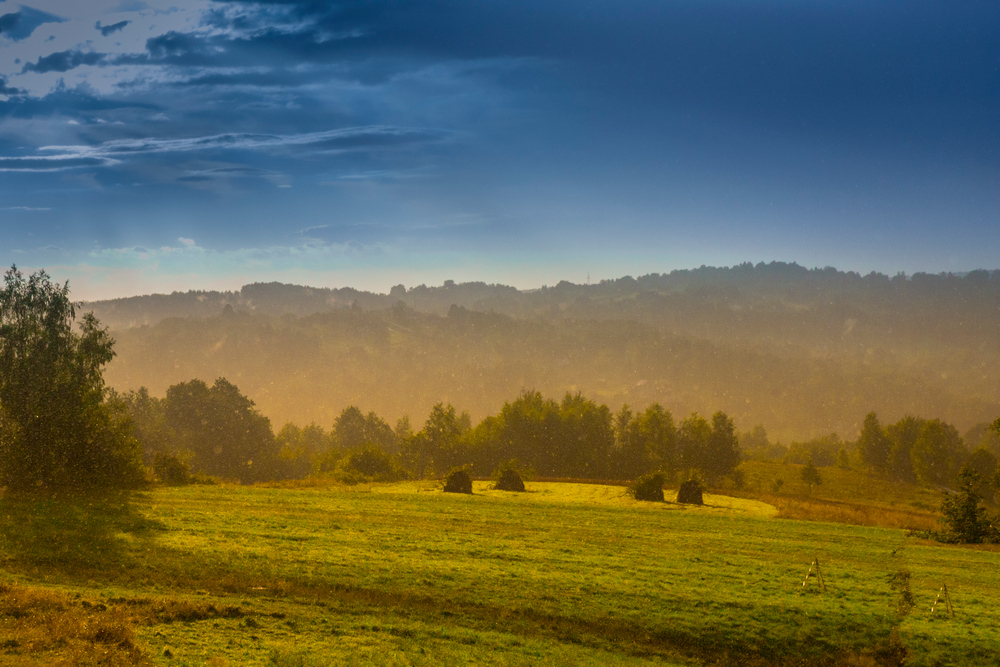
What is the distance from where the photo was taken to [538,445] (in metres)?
126

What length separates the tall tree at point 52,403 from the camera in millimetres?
44094

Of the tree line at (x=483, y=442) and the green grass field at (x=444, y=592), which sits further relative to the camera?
the tree line at (x=483, y=442)

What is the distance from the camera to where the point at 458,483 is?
65000 millimetres

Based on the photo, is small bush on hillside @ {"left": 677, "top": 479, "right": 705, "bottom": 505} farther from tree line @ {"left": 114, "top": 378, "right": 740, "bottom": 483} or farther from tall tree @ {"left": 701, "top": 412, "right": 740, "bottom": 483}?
tall tree @ {"left": 701, "top": 412, "right": 740, "bottom": 483}

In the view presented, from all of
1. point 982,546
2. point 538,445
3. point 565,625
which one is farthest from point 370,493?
point 538,445

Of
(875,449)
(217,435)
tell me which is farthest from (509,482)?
(875,449)

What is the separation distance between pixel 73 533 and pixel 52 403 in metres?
20.6

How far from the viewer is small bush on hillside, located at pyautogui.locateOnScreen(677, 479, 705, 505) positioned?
61044 millimetres

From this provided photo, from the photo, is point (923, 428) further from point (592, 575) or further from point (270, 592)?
point (270, 592)

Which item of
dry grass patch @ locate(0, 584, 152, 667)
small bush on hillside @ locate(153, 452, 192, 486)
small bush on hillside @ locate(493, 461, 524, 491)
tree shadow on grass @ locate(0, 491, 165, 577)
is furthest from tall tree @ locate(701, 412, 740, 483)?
dry grass patch @ locate(0, 584, 152, 667)

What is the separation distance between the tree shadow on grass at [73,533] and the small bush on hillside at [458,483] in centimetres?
3202

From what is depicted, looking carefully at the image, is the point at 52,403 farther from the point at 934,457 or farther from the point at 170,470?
the point at 934,457

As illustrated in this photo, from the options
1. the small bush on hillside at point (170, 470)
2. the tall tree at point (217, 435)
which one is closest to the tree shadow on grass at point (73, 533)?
the small bush on hillside at point (170, 470)

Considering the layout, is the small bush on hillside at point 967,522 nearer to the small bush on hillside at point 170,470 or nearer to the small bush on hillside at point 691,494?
the small bush on hillside at point 691,494
